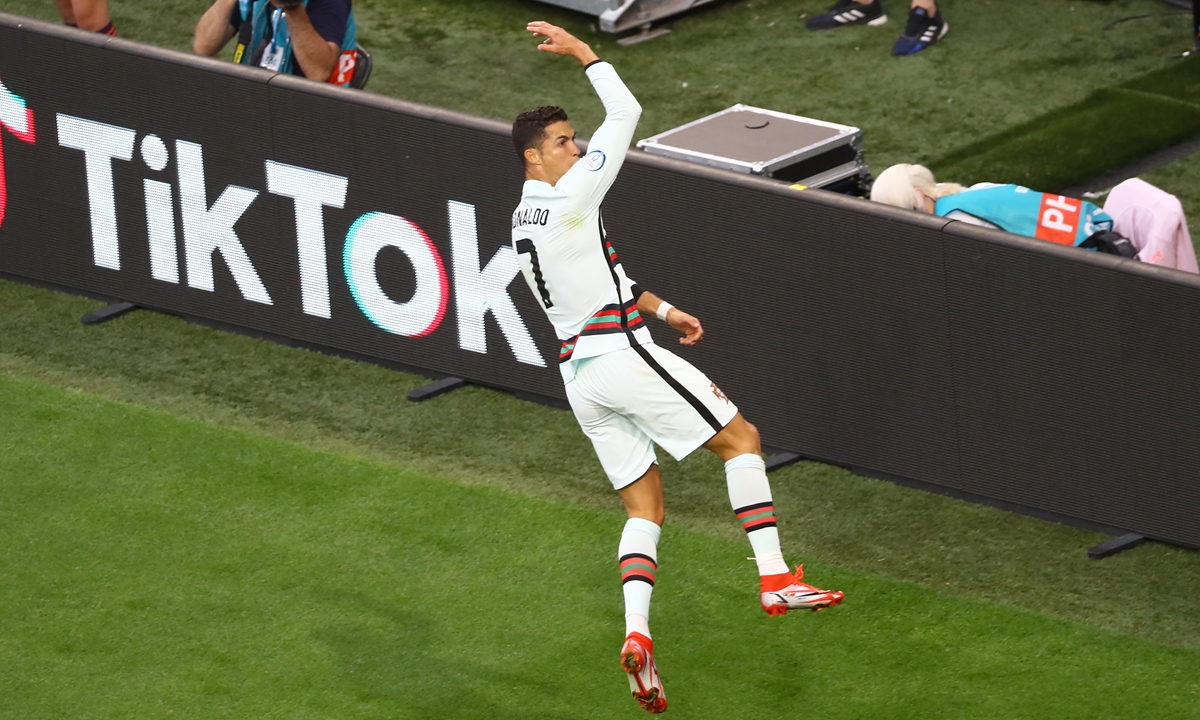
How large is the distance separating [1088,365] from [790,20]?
21.6 ft

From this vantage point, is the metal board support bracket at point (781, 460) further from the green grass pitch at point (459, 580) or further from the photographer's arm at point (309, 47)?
the photographer's arm at point (309, 47)

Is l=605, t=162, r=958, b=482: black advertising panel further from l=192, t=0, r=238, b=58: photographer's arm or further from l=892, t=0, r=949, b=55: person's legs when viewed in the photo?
l=892, t=0, r=949, b=55: person's legs

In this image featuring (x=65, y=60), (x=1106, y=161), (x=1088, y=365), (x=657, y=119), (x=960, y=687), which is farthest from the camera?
(x=657, y=119)

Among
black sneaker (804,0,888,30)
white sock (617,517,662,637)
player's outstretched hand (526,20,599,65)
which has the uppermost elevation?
player's outstretched hand (526,20,599,65)

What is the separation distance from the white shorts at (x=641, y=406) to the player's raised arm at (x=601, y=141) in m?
0.56

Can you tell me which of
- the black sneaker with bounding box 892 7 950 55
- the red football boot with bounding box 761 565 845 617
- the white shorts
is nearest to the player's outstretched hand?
the white shorts

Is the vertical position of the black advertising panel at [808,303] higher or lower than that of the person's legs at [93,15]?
lower

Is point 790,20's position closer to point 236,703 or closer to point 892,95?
point 892,95

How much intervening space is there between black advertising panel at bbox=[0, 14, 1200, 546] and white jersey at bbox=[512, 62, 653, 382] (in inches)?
59.0

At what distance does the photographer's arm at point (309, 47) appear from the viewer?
8.88 m

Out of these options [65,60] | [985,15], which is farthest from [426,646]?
[985,15]

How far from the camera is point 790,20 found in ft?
43.4

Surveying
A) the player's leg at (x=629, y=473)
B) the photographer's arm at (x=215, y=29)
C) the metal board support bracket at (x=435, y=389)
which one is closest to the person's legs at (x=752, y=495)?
the player's leg at (x=629, y=473)

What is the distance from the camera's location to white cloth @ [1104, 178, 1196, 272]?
26.5 feet
